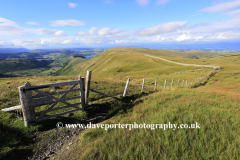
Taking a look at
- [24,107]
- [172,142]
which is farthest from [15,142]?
[172,142]

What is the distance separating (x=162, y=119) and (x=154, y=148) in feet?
6.62

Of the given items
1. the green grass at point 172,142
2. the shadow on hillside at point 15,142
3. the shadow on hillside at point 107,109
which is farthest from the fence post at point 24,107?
the green grass at point 172,142

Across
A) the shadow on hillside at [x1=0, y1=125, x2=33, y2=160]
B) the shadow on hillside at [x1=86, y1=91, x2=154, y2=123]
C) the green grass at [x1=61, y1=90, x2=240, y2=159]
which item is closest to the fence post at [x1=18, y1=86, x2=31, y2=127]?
the shadow on hillside at [x1=0, y1=125, x2=33, y2=160]

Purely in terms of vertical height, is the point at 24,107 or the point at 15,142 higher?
the point at 24,107

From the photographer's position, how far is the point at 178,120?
535 centimetres

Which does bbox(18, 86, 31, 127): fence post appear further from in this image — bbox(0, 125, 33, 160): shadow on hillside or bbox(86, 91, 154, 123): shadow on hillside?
bbox(86, 91, 154, 123): shadow on hillside

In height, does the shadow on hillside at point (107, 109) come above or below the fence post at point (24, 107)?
below

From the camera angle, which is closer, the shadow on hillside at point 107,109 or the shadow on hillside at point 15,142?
the shadow on hillside at point 15,142

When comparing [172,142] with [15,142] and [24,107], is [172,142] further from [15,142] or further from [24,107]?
[24,107]

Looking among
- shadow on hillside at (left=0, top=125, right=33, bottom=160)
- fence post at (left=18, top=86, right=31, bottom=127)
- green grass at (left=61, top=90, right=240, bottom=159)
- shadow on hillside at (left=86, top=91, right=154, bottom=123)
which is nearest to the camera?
green grass at (left=61, top=90, right=240, bottom=159)

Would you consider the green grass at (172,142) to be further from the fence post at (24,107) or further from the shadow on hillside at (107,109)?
the fence post at (24,107)

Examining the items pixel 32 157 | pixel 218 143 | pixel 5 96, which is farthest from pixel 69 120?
pixel 5 96

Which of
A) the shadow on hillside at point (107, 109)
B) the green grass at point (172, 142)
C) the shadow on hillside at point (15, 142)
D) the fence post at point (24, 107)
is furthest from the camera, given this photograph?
the shadow on hillside at point (107, 109)

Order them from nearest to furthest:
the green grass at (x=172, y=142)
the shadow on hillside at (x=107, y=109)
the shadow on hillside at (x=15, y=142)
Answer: the green grass at (x=172, y=142), the shadow on hillside at (x=15, y=142), the shadow on hillside at (x=107, y=109)
